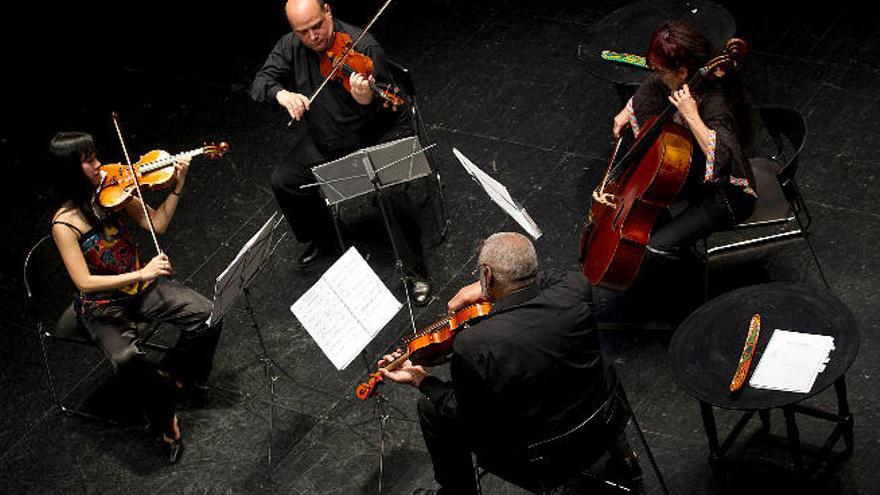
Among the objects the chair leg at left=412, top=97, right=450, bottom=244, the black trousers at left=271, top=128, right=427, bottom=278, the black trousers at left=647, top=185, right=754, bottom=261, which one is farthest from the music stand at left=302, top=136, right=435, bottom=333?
the black trousers at left=647, top=185, right=754, bottom=261

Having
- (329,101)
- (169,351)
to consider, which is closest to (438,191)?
(329,101)

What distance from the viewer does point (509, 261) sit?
3787mm

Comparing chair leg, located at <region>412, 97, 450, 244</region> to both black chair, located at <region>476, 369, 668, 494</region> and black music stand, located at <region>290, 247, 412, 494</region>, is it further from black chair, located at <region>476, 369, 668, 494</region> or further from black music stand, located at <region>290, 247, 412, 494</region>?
black chair, located at <region>476, 369, 668, 494</region>

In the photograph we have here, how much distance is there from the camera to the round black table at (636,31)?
5266 millimetres

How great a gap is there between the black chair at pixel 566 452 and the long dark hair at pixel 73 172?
2.01m

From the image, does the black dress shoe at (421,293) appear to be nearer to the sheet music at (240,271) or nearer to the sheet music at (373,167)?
the sheet music at (373,167)

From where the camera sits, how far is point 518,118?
6.33 meters

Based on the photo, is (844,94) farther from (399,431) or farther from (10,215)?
(10,215)

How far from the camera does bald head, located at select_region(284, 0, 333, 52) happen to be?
523cm

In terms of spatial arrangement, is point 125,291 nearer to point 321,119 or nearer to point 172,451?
point 172,451

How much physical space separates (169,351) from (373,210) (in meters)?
1.33

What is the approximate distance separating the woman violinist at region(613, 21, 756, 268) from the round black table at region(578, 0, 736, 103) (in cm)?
46

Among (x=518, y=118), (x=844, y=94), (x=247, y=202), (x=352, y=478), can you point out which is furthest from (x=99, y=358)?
(x=844, y=94)

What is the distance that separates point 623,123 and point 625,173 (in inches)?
16.5
